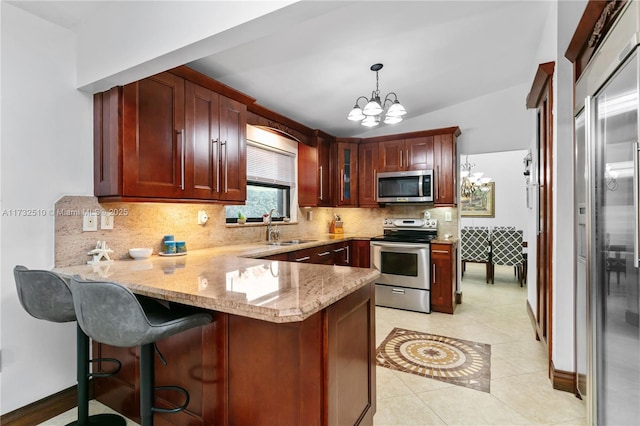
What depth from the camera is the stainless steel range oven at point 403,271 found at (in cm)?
381

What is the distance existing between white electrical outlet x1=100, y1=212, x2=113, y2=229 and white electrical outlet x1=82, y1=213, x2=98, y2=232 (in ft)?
0.13

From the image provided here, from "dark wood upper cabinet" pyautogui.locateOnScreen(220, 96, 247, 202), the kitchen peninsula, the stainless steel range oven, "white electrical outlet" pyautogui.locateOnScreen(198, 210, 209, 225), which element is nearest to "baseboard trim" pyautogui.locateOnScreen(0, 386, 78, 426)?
the kitchen peninsula

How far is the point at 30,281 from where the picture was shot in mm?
1500

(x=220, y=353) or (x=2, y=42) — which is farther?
(x=2, y=42)

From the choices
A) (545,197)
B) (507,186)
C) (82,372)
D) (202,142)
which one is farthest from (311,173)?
(507,186)

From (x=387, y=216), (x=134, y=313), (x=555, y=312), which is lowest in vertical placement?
(x=555, y=312)

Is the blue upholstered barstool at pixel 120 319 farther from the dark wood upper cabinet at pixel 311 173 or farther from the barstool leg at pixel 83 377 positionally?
the dark wood upper cabinet at pixel 311 173

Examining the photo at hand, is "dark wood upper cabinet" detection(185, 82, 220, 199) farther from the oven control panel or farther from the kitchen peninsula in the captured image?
the oven control panel

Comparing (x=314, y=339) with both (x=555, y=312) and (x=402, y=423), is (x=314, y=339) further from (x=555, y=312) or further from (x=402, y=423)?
(x=555, y=312)

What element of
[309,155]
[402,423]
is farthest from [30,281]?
[309,155]

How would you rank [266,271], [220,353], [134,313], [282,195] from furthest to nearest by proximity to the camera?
[282,195]
[266,271]
[220,353]
[134,313]

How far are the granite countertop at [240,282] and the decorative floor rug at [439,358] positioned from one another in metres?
1.29

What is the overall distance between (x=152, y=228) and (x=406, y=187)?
10.1 ft

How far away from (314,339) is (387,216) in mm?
3676
